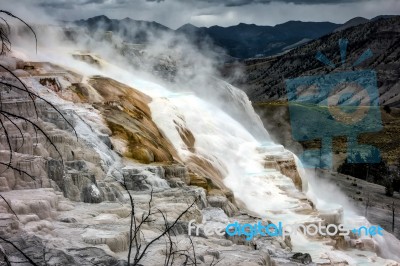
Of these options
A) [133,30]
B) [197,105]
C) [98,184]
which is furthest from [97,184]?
[133,30]

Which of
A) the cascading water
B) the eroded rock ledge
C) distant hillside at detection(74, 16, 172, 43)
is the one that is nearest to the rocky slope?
the eroded rock ledge

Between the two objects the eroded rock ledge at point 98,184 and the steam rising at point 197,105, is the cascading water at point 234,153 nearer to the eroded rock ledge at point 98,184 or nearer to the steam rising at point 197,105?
the steam rising at point 197,105

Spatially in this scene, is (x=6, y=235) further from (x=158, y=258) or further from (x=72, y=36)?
(x=72, y=36)

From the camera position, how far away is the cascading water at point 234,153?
21.1 metres

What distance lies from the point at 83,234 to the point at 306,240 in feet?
33.9

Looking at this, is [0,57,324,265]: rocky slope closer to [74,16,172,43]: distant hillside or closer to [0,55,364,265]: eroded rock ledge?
[0,55,364,265]: eroded rock ledge

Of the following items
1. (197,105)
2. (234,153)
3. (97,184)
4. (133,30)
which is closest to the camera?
(97,184)

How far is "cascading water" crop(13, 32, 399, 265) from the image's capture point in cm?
2106

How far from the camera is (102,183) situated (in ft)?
53.9

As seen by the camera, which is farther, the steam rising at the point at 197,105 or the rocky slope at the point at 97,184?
the steam rising at the point at 197,105

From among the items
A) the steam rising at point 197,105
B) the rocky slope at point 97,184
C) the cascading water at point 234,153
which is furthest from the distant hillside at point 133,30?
the rocky slope at point 97,184

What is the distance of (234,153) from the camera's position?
1104 inches

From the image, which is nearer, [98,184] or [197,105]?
[98,184]

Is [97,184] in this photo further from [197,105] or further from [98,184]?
[197,105]
